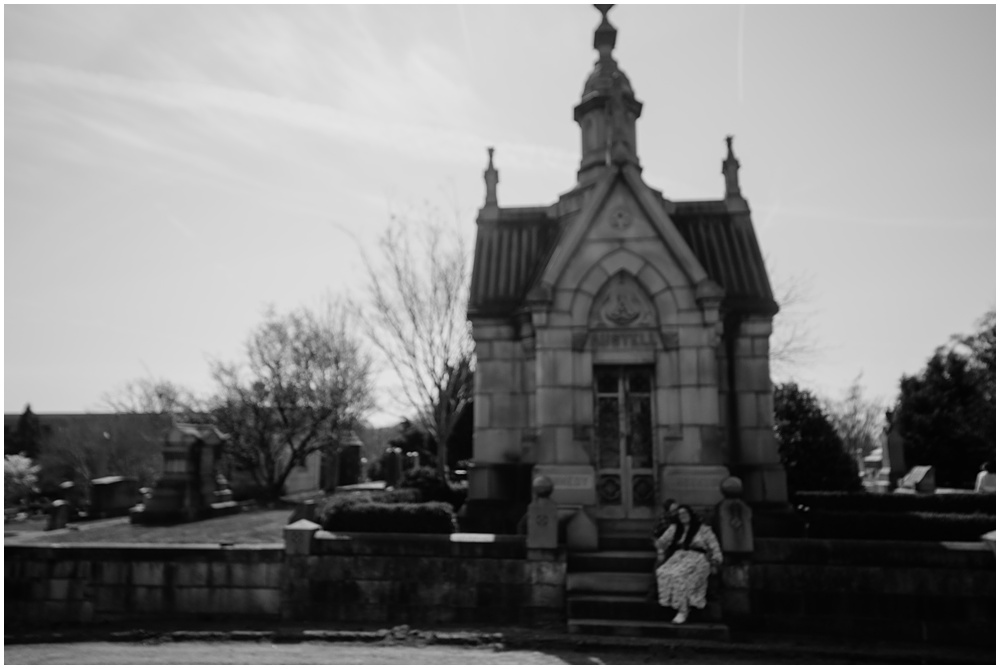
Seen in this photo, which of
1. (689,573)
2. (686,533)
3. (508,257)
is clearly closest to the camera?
(689,573)

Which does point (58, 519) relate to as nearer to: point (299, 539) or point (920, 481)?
point (299, 539)

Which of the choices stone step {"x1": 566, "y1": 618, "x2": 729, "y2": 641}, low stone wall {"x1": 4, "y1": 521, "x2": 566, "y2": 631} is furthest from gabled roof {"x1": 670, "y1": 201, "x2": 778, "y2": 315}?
low stone wall {"x1": 4, "y1": 521, "x2": 566, "y2": 631}

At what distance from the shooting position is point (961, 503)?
45.1 ft

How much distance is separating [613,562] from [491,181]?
824 cm

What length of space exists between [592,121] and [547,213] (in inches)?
100

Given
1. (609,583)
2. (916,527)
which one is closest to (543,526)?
(609,583)

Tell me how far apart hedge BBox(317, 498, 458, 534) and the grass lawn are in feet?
13.5

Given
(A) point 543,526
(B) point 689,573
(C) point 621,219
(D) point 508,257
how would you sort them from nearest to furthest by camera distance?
(B) point 689,573
(A) point 543,526
(C) point 621,219
(D) point 508,257

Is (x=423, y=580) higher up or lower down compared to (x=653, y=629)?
higher up

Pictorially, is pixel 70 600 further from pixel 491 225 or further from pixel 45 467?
pixel 45 467

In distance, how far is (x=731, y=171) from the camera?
47.7ft

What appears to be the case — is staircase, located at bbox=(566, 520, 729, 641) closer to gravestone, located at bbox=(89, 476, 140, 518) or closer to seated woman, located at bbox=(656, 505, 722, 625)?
seated woman, located at bbox=(656, 505, 722, 625)

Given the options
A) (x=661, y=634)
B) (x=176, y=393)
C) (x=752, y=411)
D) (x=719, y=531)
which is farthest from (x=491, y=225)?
(x=176, y=393)

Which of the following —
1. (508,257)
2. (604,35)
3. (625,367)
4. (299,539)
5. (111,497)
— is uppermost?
(604,35)
